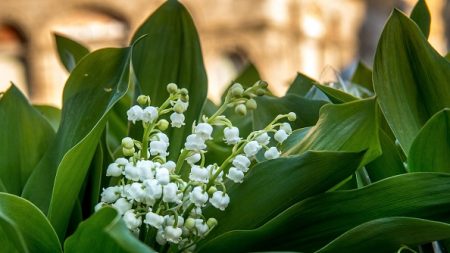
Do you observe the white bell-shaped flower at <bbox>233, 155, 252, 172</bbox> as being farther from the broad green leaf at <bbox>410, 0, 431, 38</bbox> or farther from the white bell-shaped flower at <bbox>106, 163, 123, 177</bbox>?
the broad green leaf at <bbox>410, 0, 431, 38</bbox>

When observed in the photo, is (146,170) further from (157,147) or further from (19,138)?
(19,138)

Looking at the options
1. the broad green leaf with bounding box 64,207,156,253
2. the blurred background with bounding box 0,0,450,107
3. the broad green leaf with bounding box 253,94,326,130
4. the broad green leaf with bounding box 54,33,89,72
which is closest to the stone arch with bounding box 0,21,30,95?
A: the blurred background with bounding box 0,0,450,107

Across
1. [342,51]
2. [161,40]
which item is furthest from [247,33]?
[161,40]

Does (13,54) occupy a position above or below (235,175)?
below

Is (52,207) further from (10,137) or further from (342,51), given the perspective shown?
(342,51)

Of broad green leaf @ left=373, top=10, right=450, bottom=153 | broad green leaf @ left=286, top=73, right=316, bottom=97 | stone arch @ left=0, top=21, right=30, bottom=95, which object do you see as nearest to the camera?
broad green leaf @ left=373, top=10, right=450, bottom=153

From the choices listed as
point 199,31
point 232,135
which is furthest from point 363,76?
point 199,31

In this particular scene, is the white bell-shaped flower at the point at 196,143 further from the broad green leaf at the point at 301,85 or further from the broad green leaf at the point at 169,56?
the broad green leaf at the point at 301,85

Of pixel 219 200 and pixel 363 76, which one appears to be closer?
pixel 219 200
